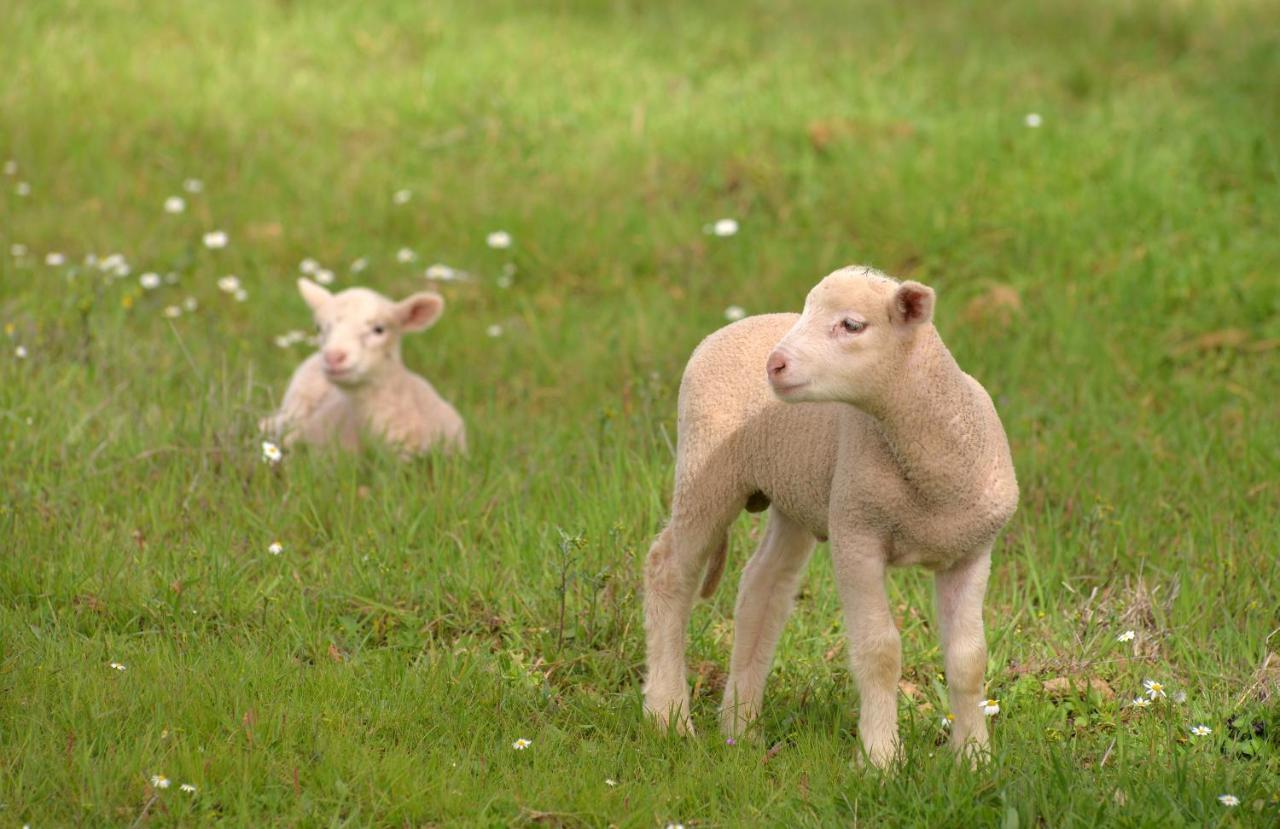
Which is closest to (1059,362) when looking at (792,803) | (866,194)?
(866,194)

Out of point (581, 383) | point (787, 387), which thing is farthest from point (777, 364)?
point (581, 383)

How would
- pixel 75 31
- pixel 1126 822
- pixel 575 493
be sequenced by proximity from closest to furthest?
pixel 1126 822
pixel 575 493
pixel 75 31

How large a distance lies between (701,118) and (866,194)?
161 centimetres

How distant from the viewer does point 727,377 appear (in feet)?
15.5

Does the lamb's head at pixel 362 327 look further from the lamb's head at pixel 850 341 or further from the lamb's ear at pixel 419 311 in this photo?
the lamb's head at pixel 850 341

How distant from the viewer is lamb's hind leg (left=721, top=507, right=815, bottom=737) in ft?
15.9

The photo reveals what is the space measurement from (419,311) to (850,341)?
3.50 meters

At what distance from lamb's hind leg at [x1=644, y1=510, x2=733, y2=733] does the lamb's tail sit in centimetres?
4

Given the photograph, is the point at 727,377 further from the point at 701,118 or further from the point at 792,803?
the point at 701,118

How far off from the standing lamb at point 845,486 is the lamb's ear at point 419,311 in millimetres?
2550

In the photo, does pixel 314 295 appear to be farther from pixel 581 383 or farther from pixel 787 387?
pixel 787 387

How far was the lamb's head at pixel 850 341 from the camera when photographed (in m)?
4.03

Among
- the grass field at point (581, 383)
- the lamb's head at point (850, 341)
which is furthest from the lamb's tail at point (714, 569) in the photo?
the lamb's head at point (850, 341)

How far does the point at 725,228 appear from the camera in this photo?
871 centimetres
